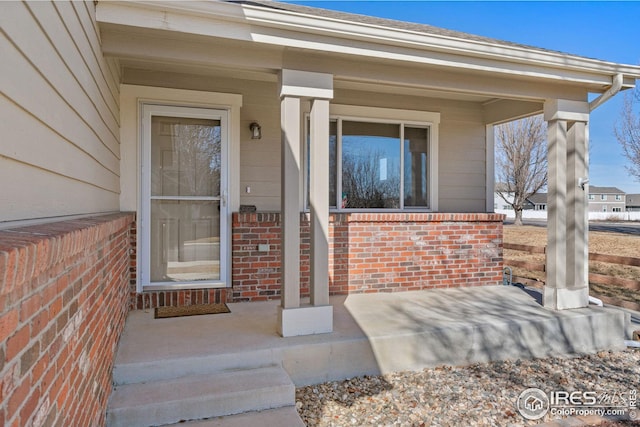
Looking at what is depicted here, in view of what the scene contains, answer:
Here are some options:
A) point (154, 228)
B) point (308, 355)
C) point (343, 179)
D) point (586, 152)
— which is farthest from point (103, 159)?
point (586, 152)

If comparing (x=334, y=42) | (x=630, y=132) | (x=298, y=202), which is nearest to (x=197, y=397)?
(x=298, y=202)

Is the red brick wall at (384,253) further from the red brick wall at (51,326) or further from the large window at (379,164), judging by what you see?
the red brick wall at (51,326)

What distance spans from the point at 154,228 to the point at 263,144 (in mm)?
1589

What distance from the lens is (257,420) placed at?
262 centimetres

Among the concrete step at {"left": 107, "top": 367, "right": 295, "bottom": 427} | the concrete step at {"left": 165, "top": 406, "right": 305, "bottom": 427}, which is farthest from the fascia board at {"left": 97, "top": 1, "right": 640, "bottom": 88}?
the concrete step at {"left": 165, "top": 406, "right": 305, "bottom": 427}

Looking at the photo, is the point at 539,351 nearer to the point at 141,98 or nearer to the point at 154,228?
the point at 154,228

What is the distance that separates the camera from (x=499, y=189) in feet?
83.9

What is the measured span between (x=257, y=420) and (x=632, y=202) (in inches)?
3130

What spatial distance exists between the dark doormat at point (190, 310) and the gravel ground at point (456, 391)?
1517 millimetres

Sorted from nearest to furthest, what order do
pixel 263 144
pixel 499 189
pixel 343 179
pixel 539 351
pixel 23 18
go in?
pixel 23 18
pixel 539 351
pixel 263 144
pixel 343 179
pixel 499 189

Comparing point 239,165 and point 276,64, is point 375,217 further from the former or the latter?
point 276,64

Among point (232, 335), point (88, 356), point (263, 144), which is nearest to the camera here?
point (88, 356)

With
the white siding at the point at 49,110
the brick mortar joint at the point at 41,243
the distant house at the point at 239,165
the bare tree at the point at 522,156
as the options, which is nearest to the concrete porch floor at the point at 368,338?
the distant house at the point at 239,165

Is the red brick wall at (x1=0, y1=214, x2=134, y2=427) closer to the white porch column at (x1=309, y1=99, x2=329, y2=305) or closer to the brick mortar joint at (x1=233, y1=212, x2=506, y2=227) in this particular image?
the white porch column at (x1=309, y1=99, x2=329, y2=305)
